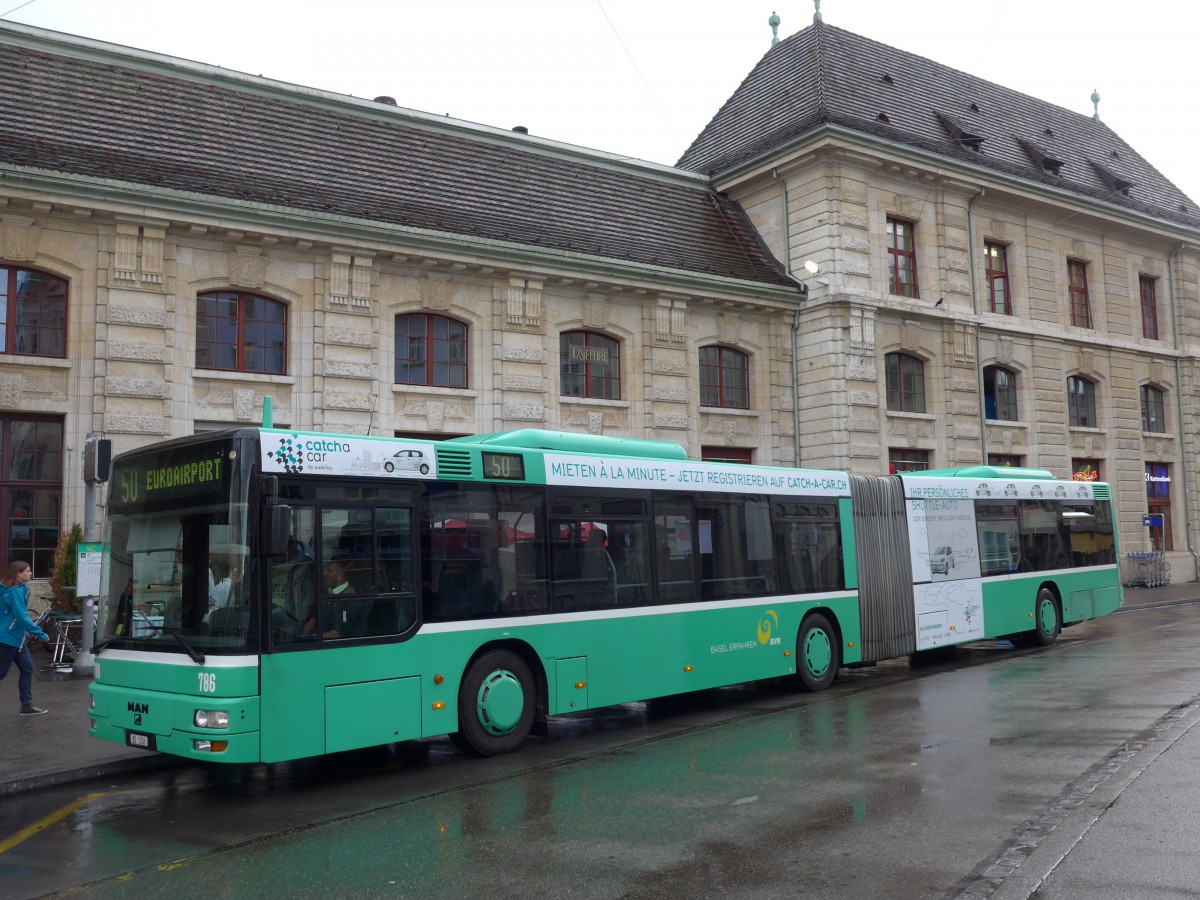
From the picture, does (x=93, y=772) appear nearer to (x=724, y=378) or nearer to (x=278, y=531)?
(x=278, y=531)

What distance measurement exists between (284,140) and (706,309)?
995 centimetres

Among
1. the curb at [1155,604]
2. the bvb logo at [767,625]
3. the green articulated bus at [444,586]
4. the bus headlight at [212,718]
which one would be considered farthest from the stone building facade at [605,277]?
the bus headlight at [212,718]

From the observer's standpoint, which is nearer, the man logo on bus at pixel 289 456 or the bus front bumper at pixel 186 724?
the bus front bumper at pixel 186 724

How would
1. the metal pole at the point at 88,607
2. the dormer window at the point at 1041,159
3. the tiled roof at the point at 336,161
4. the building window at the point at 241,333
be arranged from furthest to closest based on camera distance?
the dormer window at the point at 1041,159 < the building window at the point at 241,333 < the tiled roof at the point at 336,161 < the metal pole at the point at 88,607

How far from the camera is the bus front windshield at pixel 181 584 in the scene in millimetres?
8094

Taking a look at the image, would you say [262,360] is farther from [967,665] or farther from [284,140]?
[967,665]

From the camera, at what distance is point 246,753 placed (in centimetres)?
788

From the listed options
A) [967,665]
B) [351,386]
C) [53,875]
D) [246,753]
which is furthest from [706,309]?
[53,875]

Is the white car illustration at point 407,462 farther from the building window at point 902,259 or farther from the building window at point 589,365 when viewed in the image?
the building window at point 902,259

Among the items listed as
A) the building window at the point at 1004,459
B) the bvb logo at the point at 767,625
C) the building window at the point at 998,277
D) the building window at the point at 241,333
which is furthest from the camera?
the building window at the point at 998,277

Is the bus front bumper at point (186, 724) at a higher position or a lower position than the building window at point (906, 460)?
lower

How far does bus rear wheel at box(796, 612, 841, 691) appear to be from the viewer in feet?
44.2

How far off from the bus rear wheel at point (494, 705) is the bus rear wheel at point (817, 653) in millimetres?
4637

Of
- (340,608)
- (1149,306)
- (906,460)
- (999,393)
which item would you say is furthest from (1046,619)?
(1149,306)
